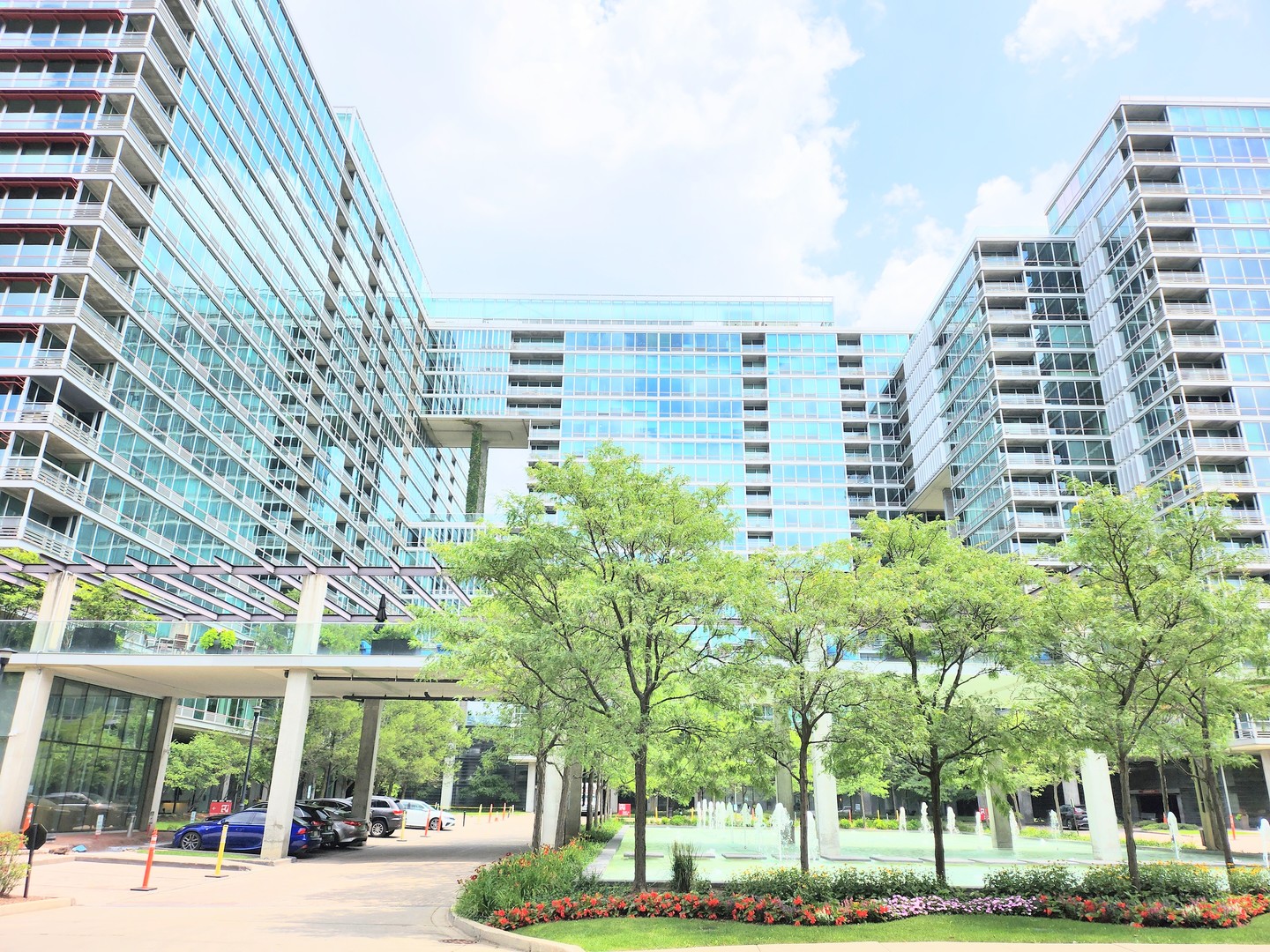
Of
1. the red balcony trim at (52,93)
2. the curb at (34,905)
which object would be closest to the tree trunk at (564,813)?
the curb at (34,905)

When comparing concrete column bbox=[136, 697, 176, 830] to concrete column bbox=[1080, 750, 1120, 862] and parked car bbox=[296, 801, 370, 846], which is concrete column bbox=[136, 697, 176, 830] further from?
concrete column bbox=[1080, 750, 1120, 862]

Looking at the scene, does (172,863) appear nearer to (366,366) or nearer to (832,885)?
(832,885)

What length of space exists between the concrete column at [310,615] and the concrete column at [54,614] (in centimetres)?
816

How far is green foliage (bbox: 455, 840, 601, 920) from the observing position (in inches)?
572

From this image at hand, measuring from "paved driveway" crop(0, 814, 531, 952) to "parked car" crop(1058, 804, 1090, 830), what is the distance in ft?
140

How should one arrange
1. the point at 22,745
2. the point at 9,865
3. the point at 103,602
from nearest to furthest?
the point at 9,865 → the point at 22,745 → the point at 103,602

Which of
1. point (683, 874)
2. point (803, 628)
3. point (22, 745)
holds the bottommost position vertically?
point (683, 874)

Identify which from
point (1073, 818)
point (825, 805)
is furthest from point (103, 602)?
point (1073, 818)

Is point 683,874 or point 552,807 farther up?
point 552,807

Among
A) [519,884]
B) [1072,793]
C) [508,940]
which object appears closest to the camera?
[508,940]

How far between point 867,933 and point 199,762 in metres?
44.8

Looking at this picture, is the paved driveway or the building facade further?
the building facade

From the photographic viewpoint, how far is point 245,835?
27.5 metres

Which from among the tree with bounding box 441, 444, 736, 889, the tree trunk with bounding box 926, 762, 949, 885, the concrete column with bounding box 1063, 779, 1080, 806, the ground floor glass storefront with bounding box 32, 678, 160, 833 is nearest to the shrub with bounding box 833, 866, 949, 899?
the tree trunk with bounding box 926, 762, 949, 885
